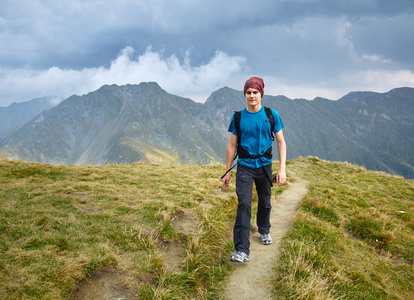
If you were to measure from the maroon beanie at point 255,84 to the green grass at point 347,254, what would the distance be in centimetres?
394

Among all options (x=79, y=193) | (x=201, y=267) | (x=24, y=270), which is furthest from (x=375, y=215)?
(x=79, y=193)

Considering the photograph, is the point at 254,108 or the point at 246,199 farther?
the point at 254,108

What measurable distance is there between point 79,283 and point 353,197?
12.0 m

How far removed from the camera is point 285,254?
5.48 m

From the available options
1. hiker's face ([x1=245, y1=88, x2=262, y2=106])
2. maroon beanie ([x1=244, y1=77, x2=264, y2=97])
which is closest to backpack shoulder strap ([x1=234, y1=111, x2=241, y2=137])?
hiker's face ([x1=245, y1=88, x2=262, y2=106])

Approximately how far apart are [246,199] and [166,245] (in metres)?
2.47

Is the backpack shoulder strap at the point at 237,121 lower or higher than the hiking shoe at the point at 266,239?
higher

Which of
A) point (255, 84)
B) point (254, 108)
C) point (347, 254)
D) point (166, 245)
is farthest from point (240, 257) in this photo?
point (255, 84)

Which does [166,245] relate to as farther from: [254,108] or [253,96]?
[253,96]

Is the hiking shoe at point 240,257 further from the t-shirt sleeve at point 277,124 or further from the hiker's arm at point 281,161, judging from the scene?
the t-shirt sleeve at point 277,124

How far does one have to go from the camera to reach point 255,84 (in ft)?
18.9

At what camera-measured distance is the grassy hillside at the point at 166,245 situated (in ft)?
14.3

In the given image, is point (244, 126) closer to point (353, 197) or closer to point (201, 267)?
point (201, 267)

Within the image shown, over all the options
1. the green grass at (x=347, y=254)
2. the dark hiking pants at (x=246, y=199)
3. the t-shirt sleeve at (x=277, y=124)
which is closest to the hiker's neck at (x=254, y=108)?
the t-shirt sleeve at (x=277, y=124)
